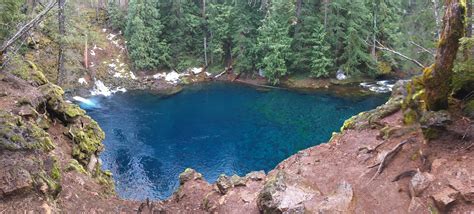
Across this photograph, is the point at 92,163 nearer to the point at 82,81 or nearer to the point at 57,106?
the point at 57,106

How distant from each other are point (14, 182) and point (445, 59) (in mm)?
9511

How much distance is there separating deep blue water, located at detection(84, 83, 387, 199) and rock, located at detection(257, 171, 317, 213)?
10636mm

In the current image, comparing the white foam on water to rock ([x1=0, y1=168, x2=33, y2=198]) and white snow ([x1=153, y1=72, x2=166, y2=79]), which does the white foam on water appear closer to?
white snow ([x1=153, y1=72, x2=166, y2=79])

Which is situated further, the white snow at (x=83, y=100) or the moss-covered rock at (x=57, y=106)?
the white snow at (x=83, y=100)

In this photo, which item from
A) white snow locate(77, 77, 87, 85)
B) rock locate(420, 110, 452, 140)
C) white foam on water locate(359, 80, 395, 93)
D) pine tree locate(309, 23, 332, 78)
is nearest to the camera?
rock locate(420, 110, 452, 140)

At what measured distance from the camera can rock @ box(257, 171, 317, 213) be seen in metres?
9.60

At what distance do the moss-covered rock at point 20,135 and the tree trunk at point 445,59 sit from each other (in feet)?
32.0

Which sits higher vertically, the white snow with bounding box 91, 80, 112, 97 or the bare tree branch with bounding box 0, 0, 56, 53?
the bare tree branch with bounding box 0, 0, 56, 53

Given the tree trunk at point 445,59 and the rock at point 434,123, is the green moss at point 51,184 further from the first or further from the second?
the tree trunk at point 445,59

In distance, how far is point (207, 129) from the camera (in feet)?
96.1

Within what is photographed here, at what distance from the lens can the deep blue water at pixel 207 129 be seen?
22.6m

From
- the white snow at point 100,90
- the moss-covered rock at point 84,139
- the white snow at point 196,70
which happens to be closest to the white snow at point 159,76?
the white snow at point 196,70

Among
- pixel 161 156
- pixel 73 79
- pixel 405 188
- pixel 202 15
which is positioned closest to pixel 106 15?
pixel 202 15

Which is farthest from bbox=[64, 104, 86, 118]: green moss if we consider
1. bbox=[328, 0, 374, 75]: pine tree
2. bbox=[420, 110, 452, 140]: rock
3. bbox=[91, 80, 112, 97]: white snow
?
bbox=[328, 0, 374, 75]: pine tree
